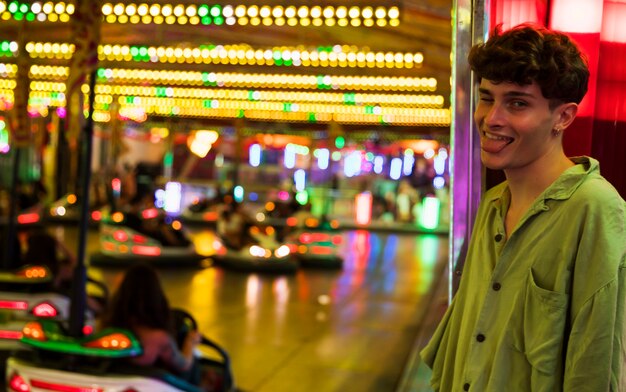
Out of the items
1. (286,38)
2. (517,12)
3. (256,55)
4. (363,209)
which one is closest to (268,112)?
(363,209)

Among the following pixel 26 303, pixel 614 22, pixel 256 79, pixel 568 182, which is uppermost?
pixel 256 79

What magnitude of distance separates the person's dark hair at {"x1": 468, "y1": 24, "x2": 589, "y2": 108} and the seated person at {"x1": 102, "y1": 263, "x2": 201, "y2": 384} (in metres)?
2.75

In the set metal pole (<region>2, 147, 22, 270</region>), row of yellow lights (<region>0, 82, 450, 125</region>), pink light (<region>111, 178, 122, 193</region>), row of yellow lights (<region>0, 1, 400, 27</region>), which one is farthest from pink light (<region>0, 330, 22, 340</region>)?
pink light (<region>111, 178, 122, 193</region>)

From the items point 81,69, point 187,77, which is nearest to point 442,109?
point 187,77

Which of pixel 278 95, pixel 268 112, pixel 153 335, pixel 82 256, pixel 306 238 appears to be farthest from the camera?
pixel 268 112

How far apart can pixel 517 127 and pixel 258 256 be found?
434 inches

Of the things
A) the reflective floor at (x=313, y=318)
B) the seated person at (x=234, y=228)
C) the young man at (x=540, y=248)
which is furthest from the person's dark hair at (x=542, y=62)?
the seated person at (x=234, y=228)

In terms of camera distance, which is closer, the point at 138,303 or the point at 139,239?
the point at 138,303

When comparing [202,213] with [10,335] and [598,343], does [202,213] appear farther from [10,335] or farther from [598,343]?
[598,343]

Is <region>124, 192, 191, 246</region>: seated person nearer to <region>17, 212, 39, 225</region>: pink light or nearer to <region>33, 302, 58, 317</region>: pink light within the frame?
<region>17, 212, 39, 225</region>: pink light

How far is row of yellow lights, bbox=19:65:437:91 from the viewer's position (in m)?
A: 10.3

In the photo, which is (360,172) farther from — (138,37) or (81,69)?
(81,69)

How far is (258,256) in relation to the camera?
1241 centimetres

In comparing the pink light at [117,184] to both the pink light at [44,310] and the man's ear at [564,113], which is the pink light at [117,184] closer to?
the pink light at [44,310]
